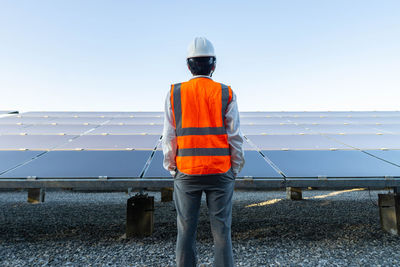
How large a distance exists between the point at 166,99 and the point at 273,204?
27.1 feet

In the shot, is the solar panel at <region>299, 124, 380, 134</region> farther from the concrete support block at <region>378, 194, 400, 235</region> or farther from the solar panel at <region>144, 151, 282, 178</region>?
the solar panel at <region>144, 151, 282, 178</region>

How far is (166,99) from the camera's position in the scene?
2686 millimetres

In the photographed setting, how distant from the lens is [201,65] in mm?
2703

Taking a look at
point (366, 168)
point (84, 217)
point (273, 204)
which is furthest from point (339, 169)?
point (84, 217)

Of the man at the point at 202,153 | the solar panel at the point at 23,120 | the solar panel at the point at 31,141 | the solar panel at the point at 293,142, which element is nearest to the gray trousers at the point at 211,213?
the man at the point at 202,153

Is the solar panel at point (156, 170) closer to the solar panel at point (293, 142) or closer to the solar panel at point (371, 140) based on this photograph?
the solar panel at point (293, 142)

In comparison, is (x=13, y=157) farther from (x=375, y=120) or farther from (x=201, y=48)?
(x=375, y=120)

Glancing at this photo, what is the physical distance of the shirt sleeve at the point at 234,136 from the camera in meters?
2.62

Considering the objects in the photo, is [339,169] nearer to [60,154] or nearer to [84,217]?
[60,154]

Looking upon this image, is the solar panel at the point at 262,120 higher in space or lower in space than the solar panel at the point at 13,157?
higher

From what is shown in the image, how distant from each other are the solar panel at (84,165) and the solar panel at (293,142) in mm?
2743

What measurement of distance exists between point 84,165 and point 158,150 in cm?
149

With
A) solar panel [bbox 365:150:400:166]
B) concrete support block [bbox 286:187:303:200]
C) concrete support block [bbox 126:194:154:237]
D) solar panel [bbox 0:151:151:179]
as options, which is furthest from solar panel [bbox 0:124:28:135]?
concrete support block [bbox 286:187:303:200]

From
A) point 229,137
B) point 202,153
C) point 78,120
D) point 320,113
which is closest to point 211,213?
point 202,153
